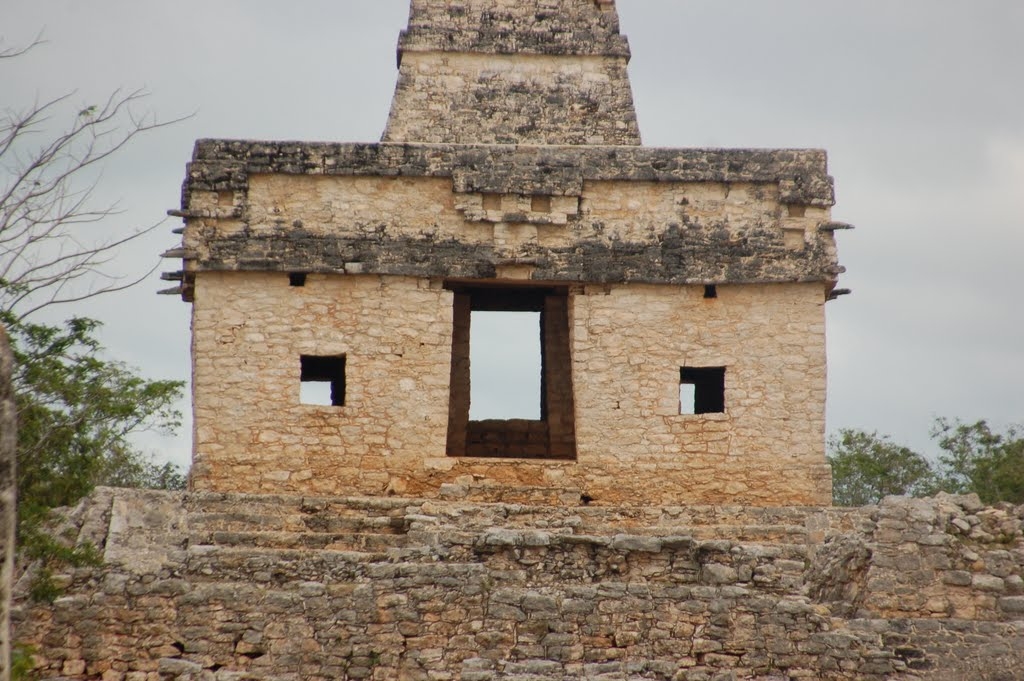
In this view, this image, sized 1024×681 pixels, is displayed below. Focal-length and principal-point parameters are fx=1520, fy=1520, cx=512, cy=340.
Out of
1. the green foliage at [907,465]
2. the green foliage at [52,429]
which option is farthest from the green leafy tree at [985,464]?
the green foliage at [52,429]

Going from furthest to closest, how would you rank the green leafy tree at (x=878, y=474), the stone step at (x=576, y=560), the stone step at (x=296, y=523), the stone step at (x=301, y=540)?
1. the green leafy tree at (x=878, y=474)
2. the stone step at (x=296, y=523)
3. the stone step at (x=301, y=540)
4. the stone step at (x=576, y=560)

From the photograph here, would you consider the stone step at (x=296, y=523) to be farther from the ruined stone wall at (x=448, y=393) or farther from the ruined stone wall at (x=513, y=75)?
the ruined stone wall at (x=513, y=75)

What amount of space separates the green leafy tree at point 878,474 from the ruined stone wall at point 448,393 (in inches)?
472

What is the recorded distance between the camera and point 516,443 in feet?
57.9

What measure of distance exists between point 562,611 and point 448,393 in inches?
158

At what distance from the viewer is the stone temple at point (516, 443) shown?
11117mm

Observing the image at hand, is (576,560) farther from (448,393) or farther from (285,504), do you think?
(448,393)

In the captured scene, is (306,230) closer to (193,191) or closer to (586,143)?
(193,191)

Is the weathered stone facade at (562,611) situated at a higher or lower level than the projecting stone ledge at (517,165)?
lower

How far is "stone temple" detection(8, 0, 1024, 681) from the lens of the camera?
36.5 ft

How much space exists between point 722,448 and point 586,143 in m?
3.96

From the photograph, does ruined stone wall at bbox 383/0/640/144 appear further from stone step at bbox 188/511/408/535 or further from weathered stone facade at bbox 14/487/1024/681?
weathered stone facade at bbox 14/487/1024/681

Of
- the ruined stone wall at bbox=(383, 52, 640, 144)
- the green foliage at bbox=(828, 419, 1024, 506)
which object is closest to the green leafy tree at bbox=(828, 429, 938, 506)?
the green foliage at bbox=(828, 419, 1024, 506)

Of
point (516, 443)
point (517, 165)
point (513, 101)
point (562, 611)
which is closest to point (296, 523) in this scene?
point (562, 611)
